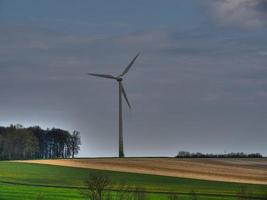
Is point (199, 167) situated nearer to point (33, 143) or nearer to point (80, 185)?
point (80, 185)

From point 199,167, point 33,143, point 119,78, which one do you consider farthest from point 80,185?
point 33,143

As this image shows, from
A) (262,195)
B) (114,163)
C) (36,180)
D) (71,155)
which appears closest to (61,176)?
(36,180)

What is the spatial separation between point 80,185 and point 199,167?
632 cm

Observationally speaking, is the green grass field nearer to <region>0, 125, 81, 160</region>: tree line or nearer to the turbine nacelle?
the turbine nacelle

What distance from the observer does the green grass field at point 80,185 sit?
24.5 m

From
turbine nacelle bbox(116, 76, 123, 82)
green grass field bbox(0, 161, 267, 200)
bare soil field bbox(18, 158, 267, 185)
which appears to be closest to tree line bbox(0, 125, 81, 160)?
turbine nacelle bbox(116, 76, 123, 82)

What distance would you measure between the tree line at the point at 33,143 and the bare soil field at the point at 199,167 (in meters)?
16.6

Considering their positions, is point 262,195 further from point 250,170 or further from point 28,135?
point 28,135

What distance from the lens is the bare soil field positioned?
27.6 meters

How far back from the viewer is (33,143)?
5262 centimetres

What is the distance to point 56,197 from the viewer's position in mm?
24531

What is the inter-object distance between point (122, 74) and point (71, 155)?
42.1 ft

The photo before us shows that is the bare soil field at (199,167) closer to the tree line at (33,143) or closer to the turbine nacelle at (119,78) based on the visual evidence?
the turbine nacelle at (119,78)

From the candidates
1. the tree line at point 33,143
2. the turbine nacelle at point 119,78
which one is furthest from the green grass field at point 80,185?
the tree line at point 33,143
